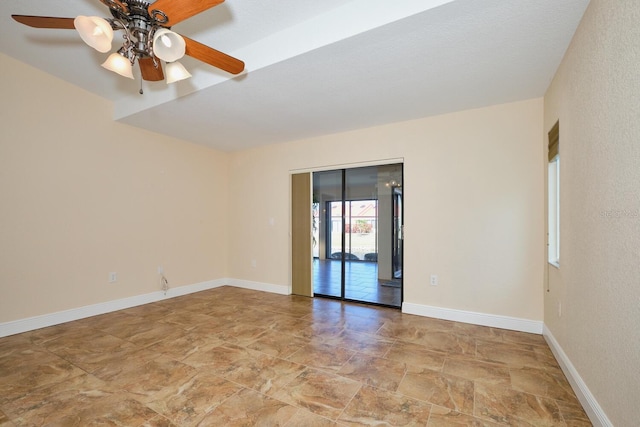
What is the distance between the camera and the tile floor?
4184 millimetres

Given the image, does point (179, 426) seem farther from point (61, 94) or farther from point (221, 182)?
point (221, 182)

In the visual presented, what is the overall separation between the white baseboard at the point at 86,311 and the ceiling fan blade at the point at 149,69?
298 cm

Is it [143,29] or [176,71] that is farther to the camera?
[176,71]

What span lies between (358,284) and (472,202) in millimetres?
2142

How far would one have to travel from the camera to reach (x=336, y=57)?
2326 millimetres

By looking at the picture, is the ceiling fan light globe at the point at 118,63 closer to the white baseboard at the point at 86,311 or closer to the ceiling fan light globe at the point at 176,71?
the ceiling fan light globe at the point at 176,71

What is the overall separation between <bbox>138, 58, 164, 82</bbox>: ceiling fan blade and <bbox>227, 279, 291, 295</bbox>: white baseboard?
3.50 m

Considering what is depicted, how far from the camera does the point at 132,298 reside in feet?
13.2

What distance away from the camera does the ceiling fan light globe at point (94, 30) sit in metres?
1.51

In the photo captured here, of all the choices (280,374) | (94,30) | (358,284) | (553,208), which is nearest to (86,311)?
(280,374)

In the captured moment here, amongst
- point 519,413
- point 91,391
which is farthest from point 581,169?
point 91,391

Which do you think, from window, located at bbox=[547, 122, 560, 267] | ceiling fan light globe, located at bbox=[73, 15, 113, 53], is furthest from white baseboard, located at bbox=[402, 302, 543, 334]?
ceiling fan light globe, located at bbox=[73, 15, 113, 53]

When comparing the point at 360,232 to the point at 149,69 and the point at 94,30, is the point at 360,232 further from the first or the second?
the point at 94,30

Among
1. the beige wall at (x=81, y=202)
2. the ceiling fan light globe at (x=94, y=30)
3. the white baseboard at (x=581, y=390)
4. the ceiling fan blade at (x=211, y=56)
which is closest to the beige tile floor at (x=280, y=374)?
the white baseboard at (x=581, y=390)
